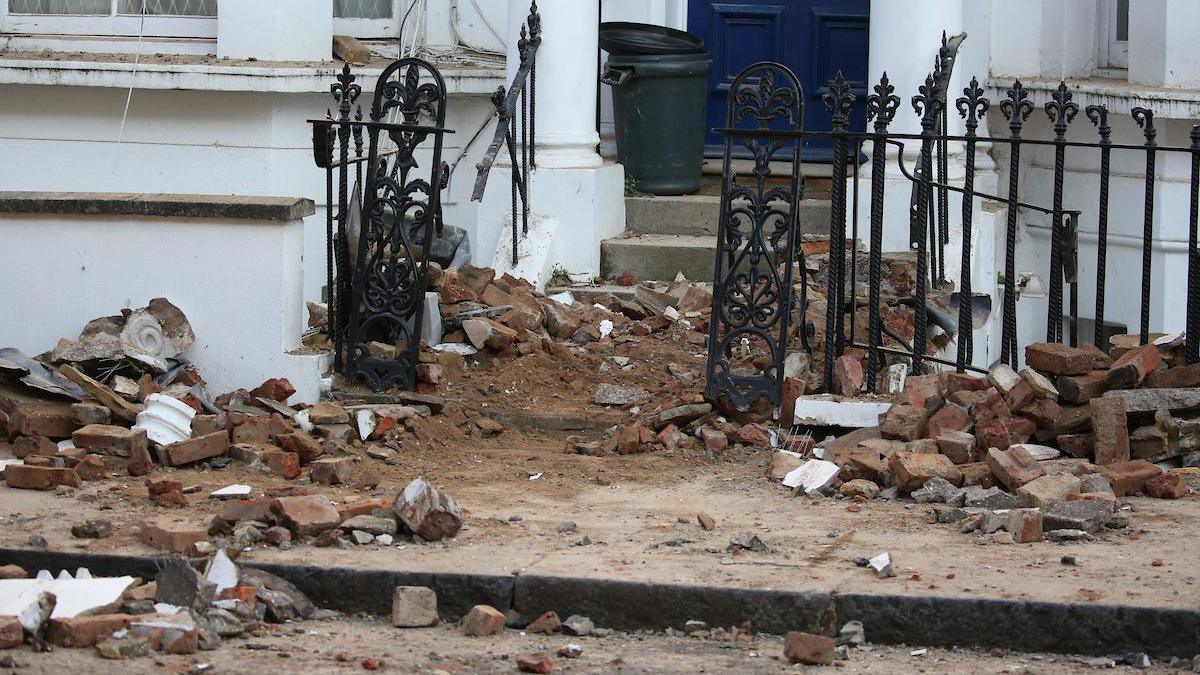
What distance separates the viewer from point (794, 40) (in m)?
10.7

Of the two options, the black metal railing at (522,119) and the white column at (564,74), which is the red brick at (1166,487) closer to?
the black metal railing at (522,119)

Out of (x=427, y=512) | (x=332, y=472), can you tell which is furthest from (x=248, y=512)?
(x=332, y=472)

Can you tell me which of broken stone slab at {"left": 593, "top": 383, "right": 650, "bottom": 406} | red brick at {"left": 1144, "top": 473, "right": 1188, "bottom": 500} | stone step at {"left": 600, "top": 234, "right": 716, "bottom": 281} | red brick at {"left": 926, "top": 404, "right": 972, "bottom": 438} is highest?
stone step at {"left": 600, "top": 234, "right": 716, "bottom": 281}

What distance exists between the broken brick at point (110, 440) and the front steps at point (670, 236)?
12.2ft

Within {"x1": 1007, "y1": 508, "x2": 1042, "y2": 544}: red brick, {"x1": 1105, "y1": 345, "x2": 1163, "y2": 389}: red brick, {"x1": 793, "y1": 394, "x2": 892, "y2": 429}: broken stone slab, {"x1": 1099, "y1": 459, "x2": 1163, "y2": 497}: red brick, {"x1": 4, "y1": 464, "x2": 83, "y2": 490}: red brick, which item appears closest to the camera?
{"x1": 1007, "y1": 508, "x2": 1042, "y2": 544}: red brick

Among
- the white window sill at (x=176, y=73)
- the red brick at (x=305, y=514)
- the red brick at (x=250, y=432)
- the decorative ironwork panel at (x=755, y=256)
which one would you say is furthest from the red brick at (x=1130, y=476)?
the white window sill at (x=176, y=73)

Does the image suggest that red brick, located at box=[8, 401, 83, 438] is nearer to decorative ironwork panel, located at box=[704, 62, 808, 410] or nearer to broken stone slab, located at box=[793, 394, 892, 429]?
decorative ironwork panel, located at box=[704, 62, 808, 410]

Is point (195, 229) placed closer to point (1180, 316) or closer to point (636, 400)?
point (636, 400)

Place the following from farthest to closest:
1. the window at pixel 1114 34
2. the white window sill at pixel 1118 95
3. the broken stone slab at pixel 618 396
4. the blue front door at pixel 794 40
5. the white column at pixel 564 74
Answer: the blue front door at pixel 794 40, the window at pixel 1114 34, the white column at pixel 564 74, the white window sill at pixel 1118 95, the broken stone slab at pixel 618 396

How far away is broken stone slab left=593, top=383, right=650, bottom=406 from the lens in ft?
24.0

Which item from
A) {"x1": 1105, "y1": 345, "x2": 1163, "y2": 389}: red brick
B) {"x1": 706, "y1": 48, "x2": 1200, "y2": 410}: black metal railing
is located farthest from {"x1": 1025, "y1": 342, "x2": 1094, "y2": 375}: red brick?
{"x1": 706, "y1": 48, "x2": 1200, "y2": 410}: black metal railing

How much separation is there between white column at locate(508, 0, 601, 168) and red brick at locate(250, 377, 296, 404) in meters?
2.72

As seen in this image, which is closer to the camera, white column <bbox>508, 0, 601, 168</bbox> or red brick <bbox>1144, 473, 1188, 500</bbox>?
red brick <bbox>1144, 473, 1188, 500</bbox>

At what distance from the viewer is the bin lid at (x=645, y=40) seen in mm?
9789
